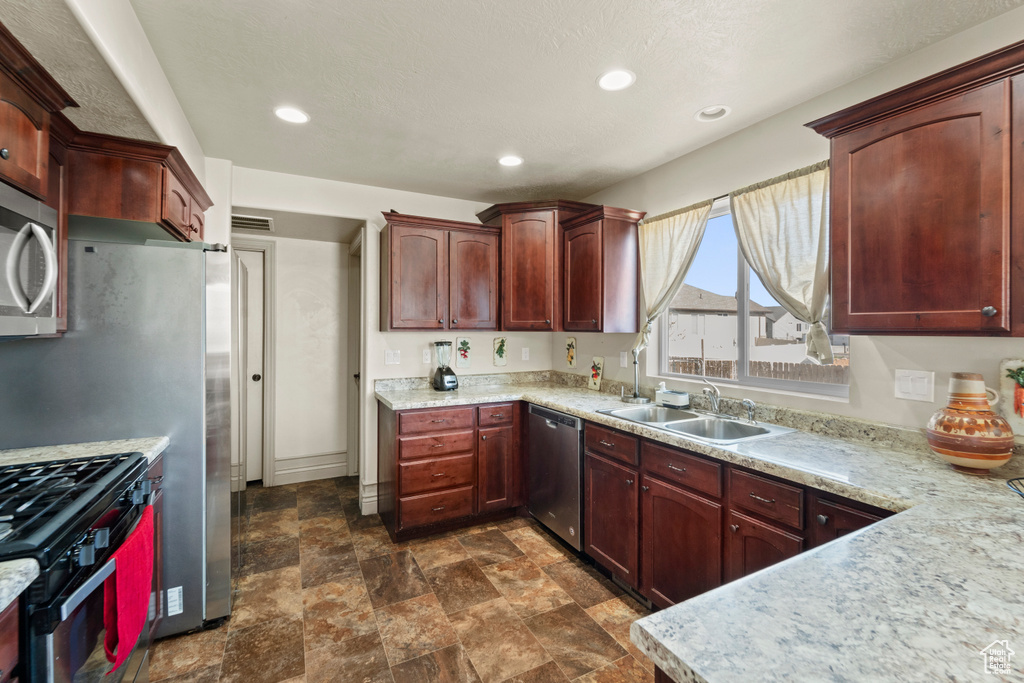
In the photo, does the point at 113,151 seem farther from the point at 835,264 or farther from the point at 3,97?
the point at 835,264

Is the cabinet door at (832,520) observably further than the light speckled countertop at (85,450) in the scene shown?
No

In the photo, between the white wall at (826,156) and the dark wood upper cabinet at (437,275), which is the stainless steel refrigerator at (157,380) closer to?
the dark wood upper cabinet at (437,275)

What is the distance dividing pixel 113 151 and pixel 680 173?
294 centimetres

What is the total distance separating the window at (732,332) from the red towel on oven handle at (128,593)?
9.28 ft

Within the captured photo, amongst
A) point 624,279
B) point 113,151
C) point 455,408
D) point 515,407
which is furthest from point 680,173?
point 113,151

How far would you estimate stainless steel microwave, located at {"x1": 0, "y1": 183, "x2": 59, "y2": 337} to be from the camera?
4.29 feet

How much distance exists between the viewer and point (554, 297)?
345 centimetres

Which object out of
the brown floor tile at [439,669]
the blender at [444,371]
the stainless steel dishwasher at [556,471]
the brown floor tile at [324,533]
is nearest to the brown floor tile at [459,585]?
the brown floor tile at [439,669]

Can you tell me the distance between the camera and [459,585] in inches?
97.0

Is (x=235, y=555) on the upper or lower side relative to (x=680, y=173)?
lower

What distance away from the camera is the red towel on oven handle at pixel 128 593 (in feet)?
4.27

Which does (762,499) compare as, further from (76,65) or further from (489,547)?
(76,65)

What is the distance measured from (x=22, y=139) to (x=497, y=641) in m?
2.49

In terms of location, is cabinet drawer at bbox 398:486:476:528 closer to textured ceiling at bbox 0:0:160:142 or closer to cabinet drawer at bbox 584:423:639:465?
cabinet drawer at bbox 584:423:639:465
